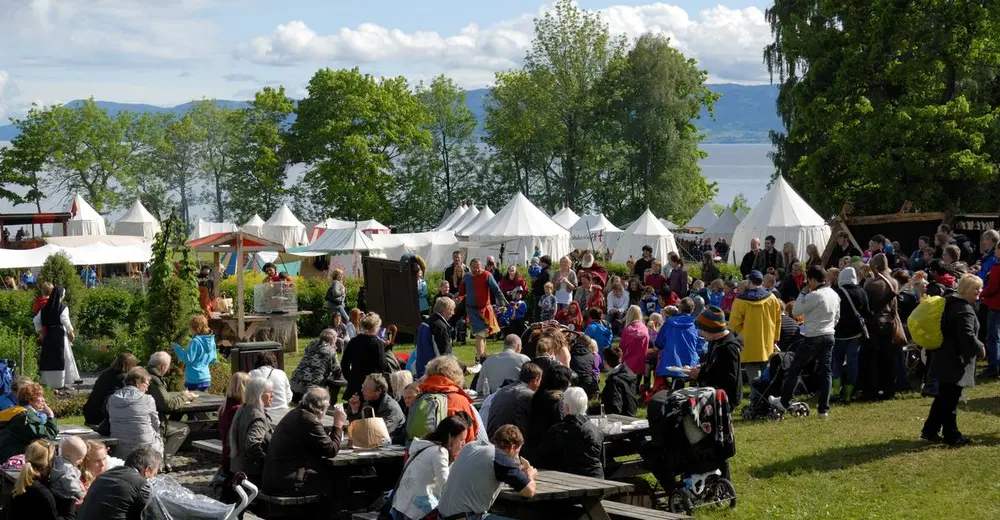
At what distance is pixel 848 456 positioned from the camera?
9852 mm

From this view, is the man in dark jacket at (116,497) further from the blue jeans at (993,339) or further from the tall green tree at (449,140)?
the tall green tree at (449,140)

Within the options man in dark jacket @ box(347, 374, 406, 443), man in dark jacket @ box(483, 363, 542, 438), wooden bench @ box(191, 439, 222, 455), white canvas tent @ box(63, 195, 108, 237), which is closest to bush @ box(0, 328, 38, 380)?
wooden bench @ box(191, 439, 222, 455)

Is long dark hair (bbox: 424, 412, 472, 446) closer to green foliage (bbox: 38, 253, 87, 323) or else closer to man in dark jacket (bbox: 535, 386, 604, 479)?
man in dark jacket (bbox: 535, 386, 604, 479)

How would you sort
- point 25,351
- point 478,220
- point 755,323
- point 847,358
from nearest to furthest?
point 755,323
point 847,358
point 25,351
point 478,220

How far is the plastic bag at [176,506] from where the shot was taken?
262 inches

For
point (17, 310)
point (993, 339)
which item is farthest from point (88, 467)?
point (17, 310)

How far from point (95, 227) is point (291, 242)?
938 centimetres

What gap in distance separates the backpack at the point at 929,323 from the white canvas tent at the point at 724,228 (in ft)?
106

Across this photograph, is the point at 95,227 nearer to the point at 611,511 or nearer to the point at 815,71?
the point at 815,71

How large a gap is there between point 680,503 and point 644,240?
29.5 meters

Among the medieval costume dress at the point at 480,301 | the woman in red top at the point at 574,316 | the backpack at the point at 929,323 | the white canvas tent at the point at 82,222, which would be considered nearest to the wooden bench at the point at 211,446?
the backpack at the point at 929,323

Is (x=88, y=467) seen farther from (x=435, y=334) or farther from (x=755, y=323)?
(x=755, y=323)

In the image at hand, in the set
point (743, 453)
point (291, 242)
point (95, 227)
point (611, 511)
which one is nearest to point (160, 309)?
point (743, 453)

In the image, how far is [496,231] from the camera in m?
30.9
